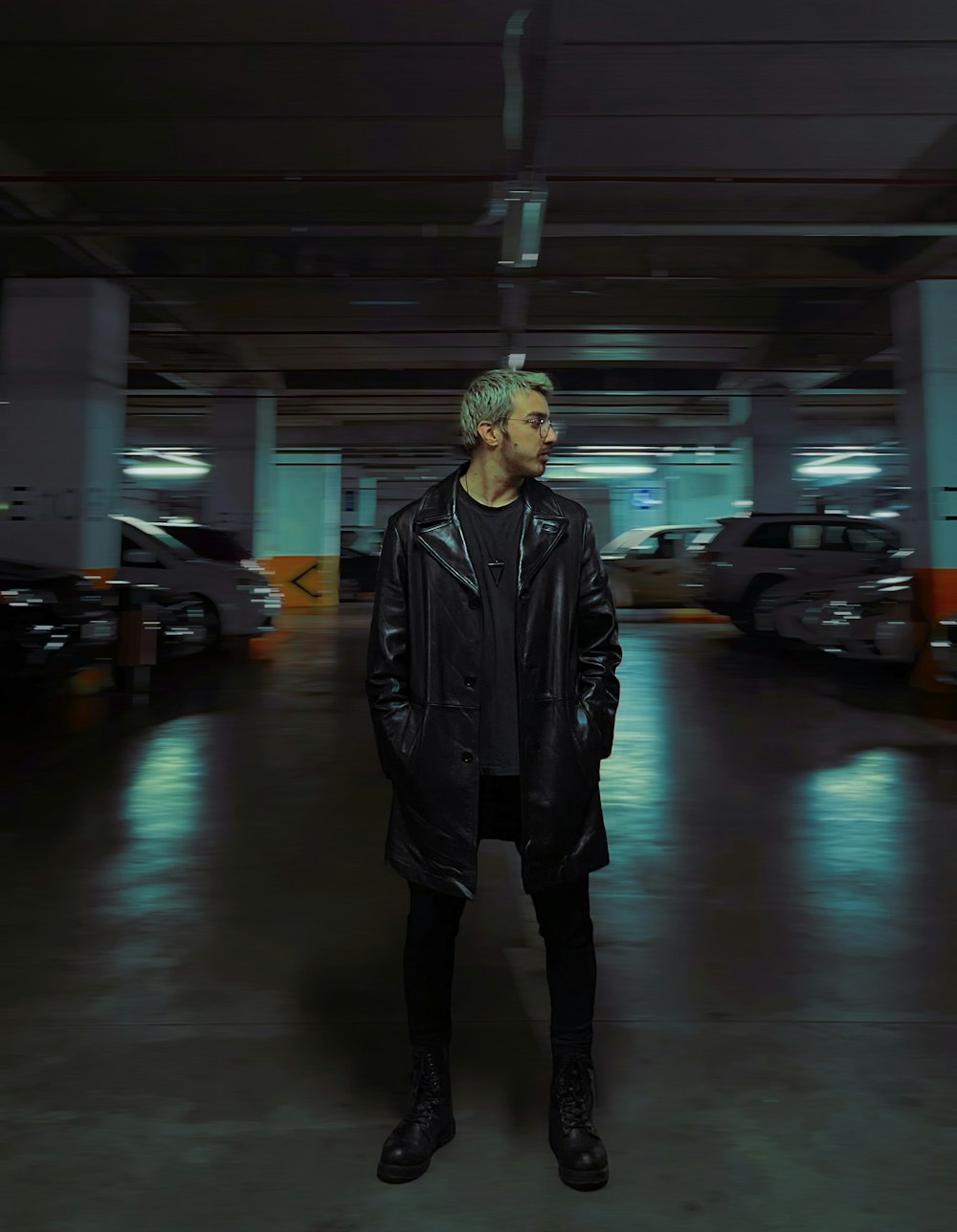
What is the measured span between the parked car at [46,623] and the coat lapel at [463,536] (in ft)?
19.8

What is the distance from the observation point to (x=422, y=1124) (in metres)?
2.15

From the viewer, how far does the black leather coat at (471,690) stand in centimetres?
213

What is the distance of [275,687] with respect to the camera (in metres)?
9.72

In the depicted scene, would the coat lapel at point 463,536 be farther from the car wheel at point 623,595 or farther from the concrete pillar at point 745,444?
the concrete pillar at point 745,444

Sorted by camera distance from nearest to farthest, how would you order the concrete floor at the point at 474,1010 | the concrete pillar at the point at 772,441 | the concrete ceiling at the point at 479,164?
the concrete floor at the point at 474,1010 < the concrete ceiling at the point at 479,164 < the concrete pillar at the point at 772,441

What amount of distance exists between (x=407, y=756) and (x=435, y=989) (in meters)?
0.50

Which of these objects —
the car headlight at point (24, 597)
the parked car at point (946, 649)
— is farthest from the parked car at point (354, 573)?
the parked car at point (946, 649)

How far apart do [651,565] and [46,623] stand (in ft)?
45.3

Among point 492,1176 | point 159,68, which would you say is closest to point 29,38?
point 159,68

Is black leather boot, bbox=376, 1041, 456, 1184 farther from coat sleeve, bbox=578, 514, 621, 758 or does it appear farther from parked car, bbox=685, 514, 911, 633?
parked car, bbox=685, 514, 911, 633

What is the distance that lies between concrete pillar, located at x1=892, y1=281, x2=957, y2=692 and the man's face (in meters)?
9.60

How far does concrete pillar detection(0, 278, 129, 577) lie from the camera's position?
12.0 metres

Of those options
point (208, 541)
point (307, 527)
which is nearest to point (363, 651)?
point (208, 541)

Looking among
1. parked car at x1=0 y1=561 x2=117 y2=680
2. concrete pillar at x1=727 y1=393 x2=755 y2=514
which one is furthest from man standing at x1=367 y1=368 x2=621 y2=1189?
concrete pillar at x1=727 y1=393 x2=755 y2=514
